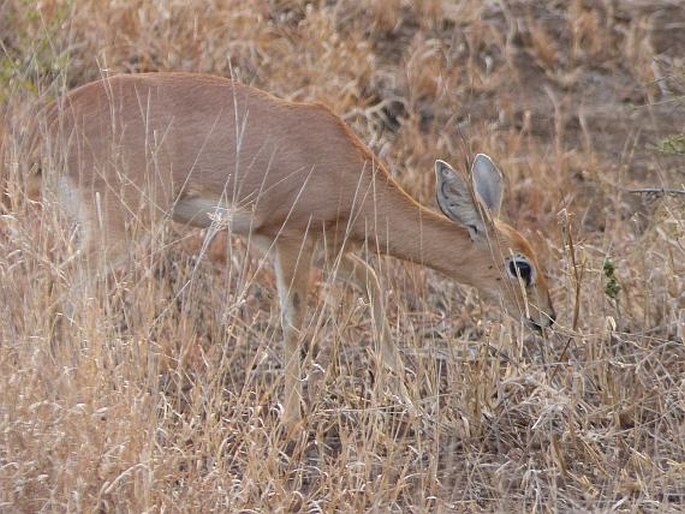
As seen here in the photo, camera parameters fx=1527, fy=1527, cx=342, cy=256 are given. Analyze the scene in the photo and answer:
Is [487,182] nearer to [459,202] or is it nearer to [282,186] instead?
[459,202]

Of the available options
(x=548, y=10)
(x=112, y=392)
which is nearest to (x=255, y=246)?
(x=112, y=392)

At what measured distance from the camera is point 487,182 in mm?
6645

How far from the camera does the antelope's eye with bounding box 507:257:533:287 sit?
671 cm

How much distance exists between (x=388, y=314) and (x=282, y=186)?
3.09 feet

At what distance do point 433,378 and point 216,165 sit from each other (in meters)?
1.38

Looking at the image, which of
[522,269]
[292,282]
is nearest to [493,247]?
[522,269]

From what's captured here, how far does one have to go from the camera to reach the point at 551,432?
220 inches

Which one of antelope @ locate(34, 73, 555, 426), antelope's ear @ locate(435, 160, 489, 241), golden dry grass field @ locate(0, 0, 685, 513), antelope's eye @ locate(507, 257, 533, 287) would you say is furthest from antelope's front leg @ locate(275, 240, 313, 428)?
antelope's eye @ locate(507, 257, 533, 287)

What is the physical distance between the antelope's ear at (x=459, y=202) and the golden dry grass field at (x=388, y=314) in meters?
0.43

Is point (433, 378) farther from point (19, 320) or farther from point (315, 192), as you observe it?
point (19, 320)

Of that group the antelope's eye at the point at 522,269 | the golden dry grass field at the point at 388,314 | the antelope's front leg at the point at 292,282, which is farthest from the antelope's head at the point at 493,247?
the antelope's front leg at the point at 292,282

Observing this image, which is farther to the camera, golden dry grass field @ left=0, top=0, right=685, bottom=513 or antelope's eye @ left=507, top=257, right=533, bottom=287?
antelope's eye @ left=507, top=257, right=533, bottom=287

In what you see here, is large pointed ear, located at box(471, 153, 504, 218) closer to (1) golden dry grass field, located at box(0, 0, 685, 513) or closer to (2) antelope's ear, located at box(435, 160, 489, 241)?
(2) antelope's ear, located at box(435, 160, 489, 241)

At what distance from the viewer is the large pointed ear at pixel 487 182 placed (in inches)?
259
